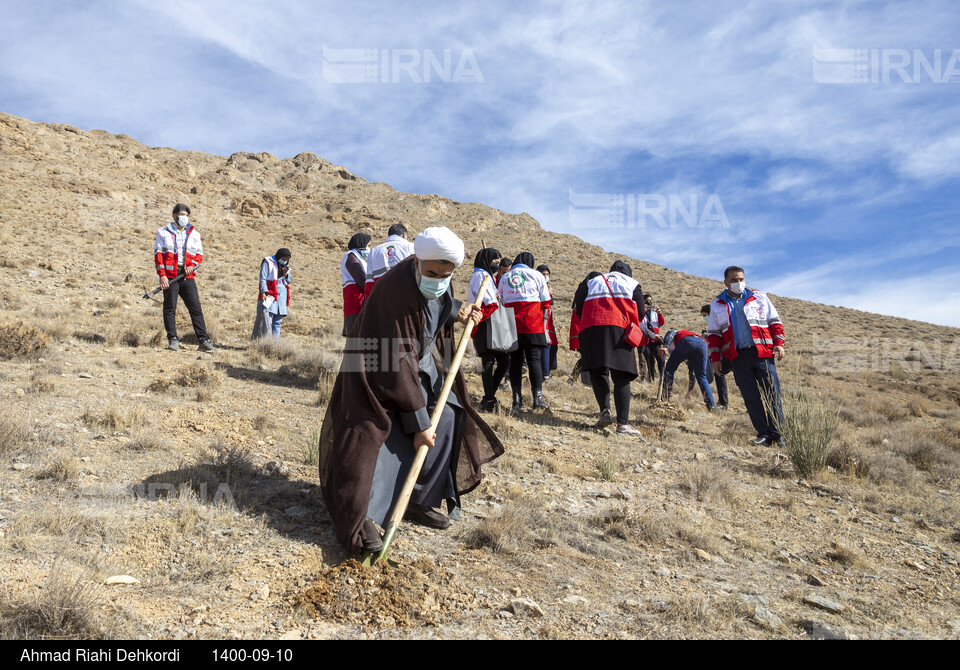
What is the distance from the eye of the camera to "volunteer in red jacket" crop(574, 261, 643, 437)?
21.6 ft

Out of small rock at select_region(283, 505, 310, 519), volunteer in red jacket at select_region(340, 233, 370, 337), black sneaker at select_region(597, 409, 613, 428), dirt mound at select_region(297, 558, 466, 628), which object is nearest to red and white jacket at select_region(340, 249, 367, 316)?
volunteer in red jacket at select_region(340, 233, 370, 337)

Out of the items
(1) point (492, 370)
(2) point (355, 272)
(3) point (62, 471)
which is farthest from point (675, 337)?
(3) point (62, 471)

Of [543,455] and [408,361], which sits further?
[543,455]

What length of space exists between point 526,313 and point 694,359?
147 inches

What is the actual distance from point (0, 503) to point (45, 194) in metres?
33.5

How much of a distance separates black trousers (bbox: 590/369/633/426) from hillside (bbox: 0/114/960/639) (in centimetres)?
37

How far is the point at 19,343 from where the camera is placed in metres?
6.70

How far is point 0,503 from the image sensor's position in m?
3.34

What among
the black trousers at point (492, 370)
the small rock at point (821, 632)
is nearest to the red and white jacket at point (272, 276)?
the black trousers at point (492, 370)

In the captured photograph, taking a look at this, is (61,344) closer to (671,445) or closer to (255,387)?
(255,387)

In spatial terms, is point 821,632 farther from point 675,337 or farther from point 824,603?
point 675,337

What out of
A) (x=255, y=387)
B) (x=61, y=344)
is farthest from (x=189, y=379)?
(x=61, y=344)

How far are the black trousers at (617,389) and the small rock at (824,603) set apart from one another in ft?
11.7
